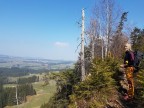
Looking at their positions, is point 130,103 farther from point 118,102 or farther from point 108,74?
point 108,74

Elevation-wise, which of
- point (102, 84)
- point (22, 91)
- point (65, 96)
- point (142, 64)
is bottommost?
point (22, 91)

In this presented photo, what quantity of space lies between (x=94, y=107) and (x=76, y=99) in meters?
1.94

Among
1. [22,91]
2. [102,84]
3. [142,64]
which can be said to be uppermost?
[142,64]

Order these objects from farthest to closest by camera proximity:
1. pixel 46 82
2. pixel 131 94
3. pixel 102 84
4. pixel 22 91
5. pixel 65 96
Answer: pixel 22 91 → pixel 46 82 → pixel 65 96 → pixel 102 84 → pixel 131 94

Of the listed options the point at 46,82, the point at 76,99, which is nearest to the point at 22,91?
the point at 46,82

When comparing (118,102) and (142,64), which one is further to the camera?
(142,64)

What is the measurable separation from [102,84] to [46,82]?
35.8 feet

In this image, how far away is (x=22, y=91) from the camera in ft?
444

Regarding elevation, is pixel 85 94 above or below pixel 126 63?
below

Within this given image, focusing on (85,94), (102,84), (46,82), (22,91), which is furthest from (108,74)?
(22,91)

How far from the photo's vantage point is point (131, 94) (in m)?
12.5

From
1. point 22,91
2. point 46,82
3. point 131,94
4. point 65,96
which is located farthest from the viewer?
point 22,91

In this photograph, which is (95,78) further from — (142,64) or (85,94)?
(142,64)

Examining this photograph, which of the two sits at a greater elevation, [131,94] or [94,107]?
[131,94]
